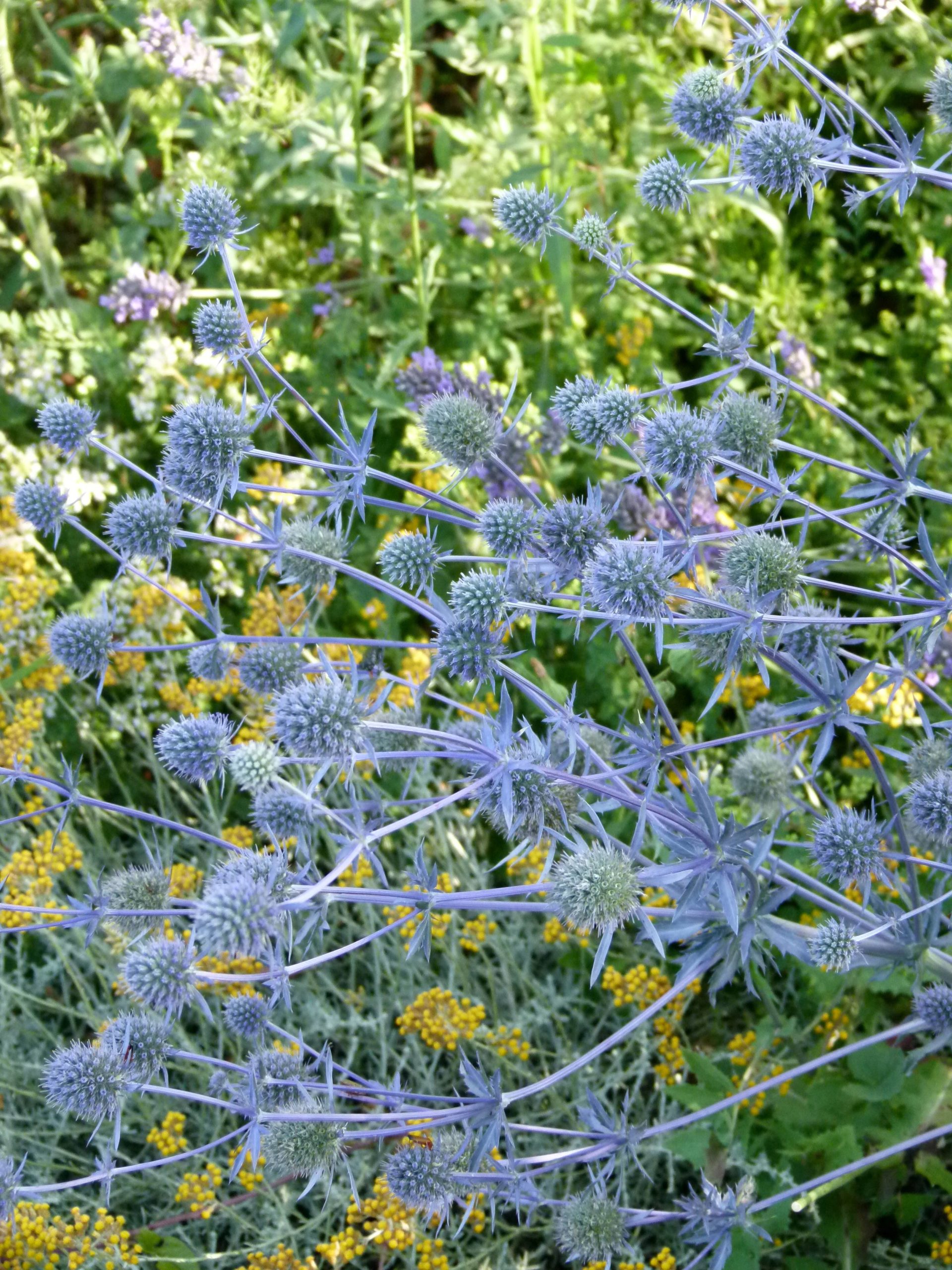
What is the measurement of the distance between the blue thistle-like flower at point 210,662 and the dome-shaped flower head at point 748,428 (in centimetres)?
108

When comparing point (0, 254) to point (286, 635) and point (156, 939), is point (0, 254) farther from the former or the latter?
point (156, 939)

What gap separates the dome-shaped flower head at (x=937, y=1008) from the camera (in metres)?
2.32

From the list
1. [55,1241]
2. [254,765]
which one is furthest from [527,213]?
[55,1241]

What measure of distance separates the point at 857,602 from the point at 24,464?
269 cm

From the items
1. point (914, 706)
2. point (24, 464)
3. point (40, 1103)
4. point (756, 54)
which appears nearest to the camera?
point (756, 54)

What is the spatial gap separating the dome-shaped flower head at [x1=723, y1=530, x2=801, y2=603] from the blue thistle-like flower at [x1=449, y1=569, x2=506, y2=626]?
1.32ft

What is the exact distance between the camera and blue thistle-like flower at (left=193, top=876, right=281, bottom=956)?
1893 mm

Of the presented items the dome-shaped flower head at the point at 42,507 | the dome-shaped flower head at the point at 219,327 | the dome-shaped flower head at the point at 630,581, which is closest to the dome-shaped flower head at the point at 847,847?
the dome-shaped flower head at the point at 630,581

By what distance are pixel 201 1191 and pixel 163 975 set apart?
2.50ft

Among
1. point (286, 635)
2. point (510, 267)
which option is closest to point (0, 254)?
point (510, 267)

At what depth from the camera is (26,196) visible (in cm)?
429

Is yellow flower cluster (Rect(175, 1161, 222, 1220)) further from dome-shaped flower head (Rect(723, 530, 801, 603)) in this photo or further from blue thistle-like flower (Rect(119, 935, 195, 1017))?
dome-shaped flower head (Rect(723, 530, 801, 603))

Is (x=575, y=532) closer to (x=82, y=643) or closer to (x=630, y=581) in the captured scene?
(x=630, y=581)

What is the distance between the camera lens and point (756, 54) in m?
2.31
